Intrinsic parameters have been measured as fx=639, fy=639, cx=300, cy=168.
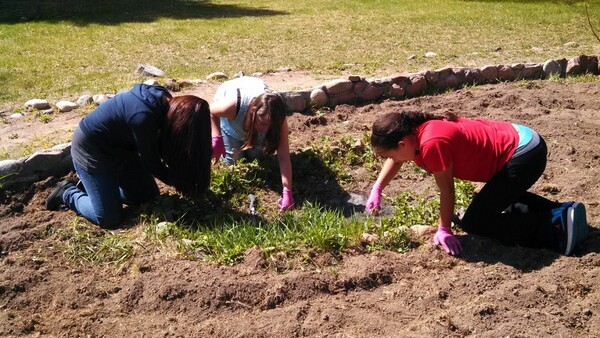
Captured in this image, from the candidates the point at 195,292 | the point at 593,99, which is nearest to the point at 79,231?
the point at 195,292

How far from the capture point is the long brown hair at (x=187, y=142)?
397 centimetres

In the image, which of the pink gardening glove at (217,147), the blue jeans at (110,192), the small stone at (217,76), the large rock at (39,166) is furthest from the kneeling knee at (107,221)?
the small stone at (217,76)

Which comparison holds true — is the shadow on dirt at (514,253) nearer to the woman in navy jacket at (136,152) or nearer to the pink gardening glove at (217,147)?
the woman in navy jacket at (136,152)

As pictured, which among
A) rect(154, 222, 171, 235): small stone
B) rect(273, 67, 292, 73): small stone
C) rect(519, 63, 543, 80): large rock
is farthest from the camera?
rect(273, 67, 292, 73): small stone

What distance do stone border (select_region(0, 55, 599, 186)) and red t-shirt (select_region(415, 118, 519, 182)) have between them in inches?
107

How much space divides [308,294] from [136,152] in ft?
5.74

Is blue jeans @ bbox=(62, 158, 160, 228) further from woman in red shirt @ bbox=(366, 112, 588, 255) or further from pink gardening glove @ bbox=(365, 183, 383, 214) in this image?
woman in red shirt @ bbox=(366, 112, 588, 255)

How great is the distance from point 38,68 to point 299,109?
4228mm

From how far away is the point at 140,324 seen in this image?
3.35 meters

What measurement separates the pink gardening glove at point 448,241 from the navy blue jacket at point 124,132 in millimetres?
1829

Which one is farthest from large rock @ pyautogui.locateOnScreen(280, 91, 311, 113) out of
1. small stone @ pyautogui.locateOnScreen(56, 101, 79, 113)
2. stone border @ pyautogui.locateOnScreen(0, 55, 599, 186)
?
small stone @ pyautogui.locateOnScreen(56, 101, 79, 113)

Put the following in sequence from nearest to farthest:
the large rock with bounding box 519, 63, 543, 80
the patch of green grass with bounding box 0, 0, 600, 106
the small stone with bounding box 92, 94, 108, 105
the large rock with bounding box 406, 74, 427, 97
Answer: the small stone with bounding box 92, 94, 108, 105
the large rock with bounding box 406, 74, 427, 97
the large rock with bounding box 519, 63, 543, 80
the patch of green grass with bounding box 0, 0, 600, 106

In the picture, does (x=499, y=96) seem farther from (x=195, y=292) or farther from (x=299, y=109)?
(x=195, y=292)

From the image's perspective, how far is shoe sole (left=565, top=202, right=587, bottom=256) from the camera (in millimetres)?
3783
